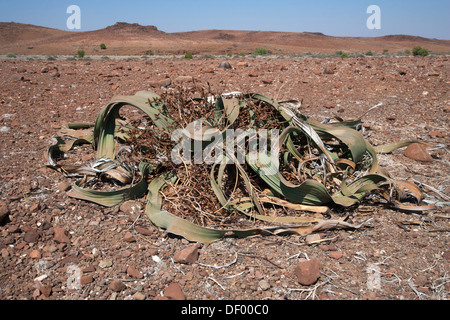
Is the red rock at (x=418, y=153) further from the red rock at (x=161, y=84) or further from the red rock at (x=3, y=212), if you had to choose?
the red rock at (x=3, y=212)

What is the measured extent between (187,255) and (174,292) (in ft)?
0.69

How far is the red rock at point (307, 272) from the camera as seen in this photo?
1.49 metres

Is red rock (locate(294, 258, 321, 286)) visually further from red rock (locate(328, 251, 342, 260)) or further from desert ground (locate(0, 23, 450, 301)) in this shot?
red rock (locate(328, 251, 342, 260))

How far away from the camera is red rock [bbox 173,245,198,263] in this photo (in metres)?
1.62

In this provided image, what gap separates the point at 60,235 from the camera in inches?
68.9

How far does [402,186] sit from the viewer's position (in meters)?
2.03

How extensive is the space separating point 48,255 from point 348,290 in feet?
4.58

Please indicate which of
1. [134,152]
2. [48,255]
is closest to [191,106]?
[134,152]

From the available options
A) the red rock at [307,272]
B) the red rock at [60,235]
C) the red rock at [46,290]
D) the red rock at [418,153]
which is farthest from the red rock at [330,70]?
the red rock at [46,290]

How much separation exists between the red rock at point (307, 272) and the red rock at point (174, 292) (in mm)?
515

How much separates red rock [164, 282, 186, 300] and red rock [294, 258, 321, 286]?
0.52 meters

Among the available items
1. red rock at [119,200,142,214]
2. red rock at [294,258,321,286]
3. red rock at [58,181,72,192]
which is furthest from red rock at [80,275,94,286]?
red rock at [294,258,321,286]

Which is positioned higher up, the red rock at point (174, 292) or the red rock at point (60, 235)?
the red rock at point (60, 235)
